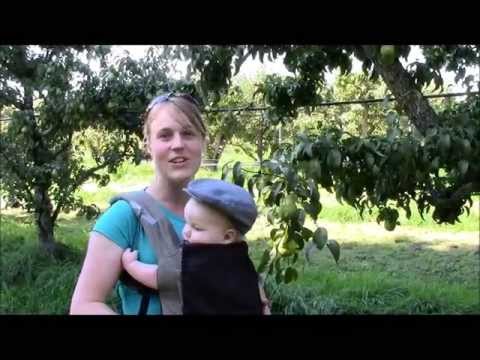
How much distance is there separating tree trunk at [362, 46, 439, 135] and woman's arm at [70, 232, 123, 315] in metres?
0.94

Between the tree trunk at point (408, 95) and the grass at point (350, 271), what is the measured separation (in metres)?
2.09

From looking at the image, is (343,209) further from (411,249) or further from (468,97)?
(468,97)

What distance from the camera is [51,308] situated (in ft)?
11.9

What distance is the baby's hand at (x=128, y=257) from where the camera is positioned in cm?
89

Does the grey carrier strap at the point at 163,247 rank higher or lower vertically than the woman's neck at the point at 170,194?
lower

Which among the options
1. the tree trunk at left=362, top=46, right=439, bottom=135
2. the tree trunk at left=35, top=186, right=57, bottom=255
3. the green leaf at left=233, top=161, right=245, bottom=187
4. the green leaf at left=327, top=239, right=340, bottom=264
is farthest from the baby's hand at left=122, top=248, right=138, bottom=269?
the tree trunk at left=35, top=186, right=57, bottom=255

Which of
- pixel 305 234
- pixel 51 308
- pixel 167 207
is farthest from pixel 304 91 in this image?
pixel 51 308

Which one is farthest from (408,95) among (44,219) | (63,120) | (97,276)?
(44,219)

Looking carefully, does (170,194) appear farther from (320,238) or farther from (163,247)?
(320,238)

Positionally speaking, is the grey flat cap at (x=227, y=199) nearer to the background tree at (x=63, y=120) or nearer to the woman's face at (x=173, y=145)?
the woman's face at (x=173, y=145)

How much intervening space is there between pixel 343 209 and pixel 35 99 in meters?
3.64

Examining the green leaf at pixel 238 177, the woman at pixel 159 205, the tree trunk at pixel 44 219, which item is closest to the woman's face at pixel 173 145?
the woman at pixel 159 205

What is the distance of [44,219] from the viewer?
439cm

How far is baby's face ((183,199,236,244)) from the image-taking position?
94 centimetres
